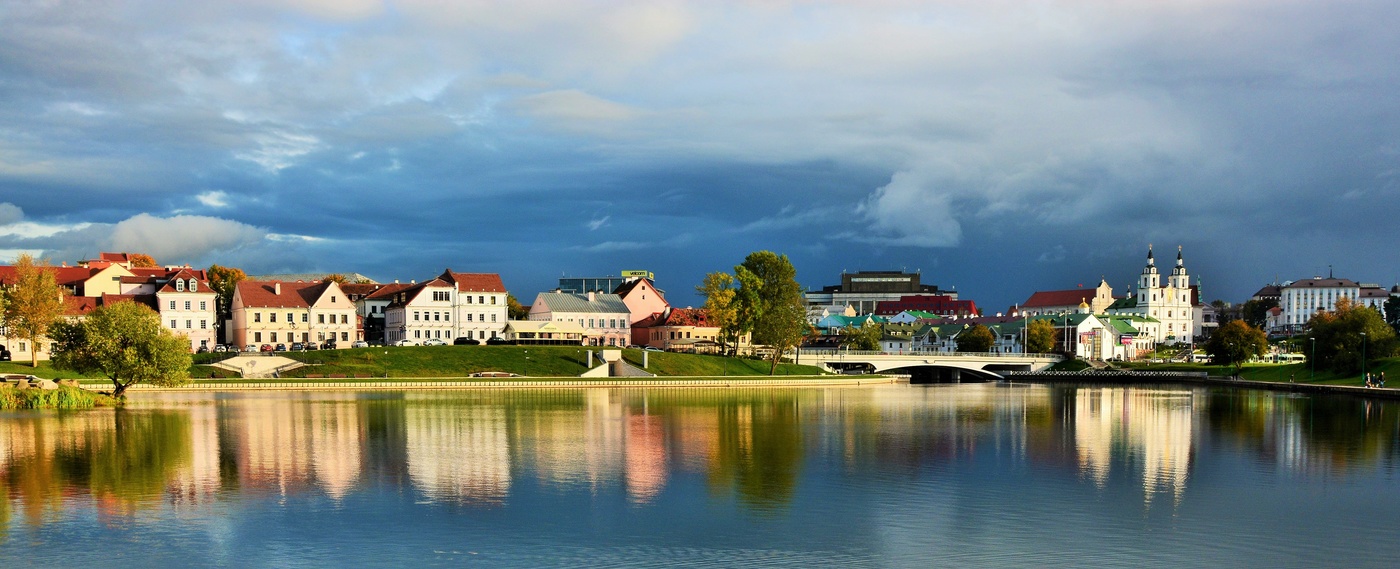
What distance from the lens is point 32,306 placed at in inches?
3216

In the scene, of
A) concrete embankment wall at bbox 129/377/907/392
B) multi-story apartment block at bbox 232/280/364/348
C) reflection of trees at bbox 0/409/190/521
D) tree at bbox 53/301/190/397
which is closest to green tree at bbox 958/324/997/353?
concrete embankment wall at bbox 129/377/907/392

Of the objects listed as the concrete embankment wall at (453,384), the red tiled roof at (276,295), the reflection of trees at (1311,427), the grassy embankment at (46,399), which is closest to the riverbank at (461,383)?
the concrete embankment wall at (453,384)

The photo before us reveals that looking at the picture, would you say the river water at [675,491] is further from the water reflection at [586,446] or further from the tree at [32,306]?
the tree at [32,306]

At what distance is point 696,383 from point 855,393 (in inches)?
557

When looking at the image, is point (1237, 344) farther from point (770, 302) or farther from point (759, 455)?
point (759, 455)

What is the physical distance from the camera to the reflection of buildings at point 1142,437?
36.8m

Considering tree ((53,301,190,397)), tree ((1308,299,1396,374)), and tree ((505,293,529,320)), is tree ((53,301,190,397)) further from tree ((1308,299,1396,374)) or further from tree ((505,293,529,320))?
tree ((1308,299,1396,374))

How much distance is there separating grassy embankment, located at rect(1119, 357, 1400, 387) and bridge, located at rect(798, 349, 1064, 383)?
14732 millimetres

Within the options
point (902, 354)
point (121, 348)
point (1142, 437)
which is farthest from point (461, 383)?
point (902, 354)

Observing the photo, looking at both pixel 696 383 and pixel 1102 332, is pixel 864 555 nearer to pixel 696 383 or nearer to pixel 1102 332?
pixel 696 383

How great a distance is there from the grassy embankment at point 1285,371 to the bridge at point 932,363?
14732 millimetres

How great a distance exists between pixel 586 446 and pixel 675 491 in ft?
38.3

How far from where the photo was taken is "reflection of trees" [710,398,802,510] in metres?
32.3

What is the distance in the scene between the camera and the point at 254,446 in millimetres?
41375
